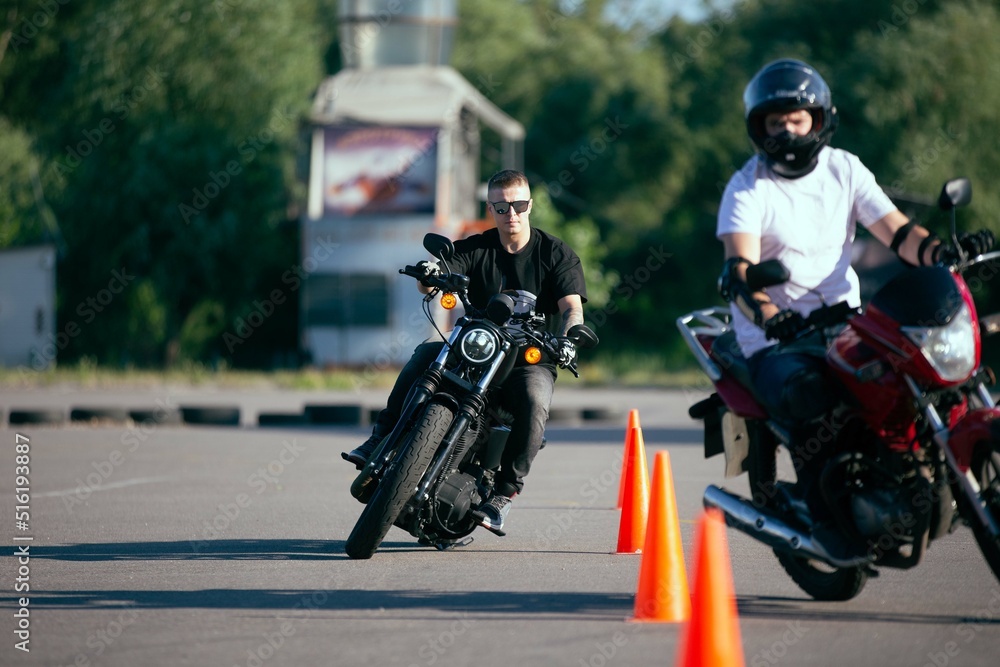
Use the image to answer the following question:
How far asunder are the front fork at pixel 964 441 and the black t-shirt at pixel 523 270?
308cm

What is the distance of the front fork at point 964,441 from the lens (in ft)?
17.8

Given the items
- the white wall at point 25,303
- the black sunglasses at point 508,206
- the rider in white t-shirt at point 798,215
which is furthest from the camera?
the white wall at point 25,303

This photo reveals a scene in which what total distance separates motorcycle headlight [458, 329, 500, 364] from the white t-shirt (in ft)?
5.57

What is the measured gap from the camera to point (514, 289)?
8.38m

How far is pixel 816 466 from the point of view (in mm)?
5984

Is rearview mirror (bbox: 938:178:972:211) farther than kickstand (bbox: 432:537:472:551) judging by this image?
No

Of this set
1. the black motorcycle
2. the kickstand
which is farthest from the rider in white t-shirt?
the kickstand

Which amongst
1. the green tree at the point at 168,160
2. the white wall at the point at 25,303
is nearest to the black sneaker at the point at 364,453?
the green tree at the point at 168,160

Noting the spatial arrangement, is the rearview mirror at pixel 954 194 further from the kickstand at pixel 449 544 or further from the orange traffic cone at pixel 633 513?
the kickstand at pixel 449 544

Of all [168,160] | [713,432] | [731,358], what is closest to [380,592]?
[713,432]

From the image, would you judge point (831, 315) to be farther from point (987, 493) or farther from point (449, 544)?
point (449, 544)

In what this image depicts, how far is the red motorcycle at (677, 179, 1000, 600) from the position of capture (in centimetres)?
548

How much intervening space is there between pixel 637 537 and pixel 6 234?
3211 cm

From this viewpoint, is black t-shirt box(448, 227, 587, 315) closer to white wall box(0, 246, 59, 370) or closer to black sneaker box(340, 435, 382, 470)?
black sneaker box(340, 435, 382, 470)
